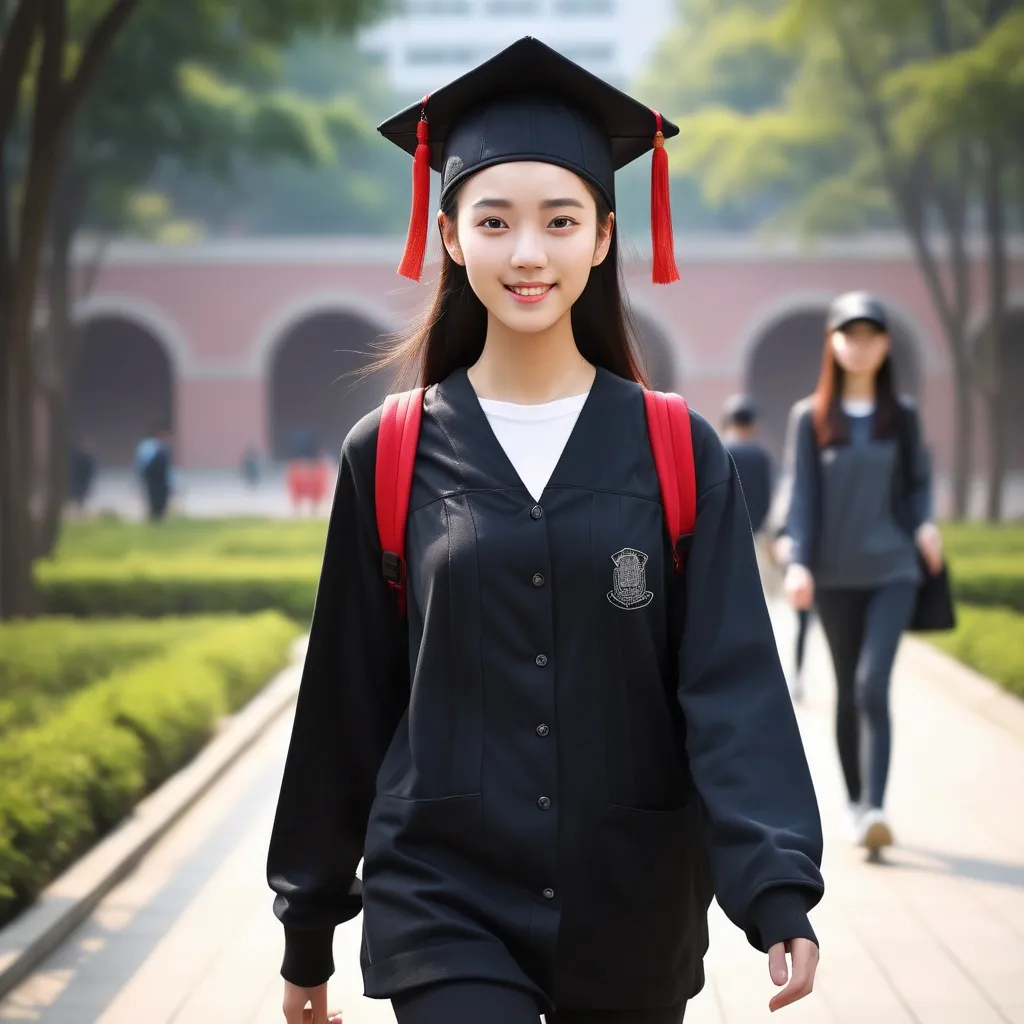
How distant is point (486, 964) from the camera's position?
7.27ft

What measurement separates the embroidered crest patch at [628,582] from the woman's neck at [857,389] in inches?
149

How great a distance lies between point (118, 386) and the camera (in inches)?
1510

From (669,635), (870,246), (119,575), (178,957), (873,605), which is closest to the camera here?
(669,635)

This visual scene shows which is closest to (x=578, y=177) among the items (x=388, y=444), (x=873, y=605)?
(x=388, y=444)

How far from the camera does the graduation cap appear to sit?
96.6 inches

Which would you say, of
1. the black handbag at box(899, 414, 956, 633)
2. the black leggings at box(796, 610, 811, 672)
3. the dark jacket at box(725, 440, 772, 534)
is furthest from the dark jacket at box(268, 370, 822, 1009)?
the dark jacket at box(725, 440, 772, 534)

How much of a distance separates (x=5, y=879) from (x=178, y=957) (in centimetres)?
59

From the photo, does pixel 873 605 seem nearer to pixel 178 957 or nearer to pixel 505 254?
pixel 178 957

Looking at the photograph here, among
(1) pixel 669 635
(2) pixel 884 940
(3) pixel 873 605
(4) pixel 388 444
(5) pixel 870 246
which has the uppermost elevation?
(5) pixel 870 246

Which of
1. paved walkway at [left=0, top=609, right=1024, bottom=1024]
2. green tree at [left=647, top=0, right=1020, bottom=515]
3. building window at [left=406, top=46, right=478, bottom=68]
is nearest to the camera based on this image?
paved walkway at [left=0, top=609, right=1024, bottom=1024]

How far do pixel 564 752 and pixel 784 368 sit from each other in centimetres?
3723

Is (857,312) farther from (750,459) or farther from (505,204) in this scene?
(750,459)

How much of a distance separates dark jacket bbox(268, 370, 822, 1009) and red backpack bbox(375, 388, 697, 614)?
2 centimetres

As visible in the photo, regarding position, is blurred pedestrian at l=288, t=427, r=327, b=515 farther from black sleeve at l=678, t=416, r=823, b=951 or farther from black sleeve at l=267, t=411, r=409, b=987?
black sleeve at l=678, t=416, r=823, b=951
